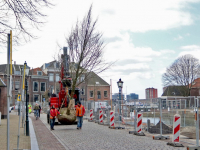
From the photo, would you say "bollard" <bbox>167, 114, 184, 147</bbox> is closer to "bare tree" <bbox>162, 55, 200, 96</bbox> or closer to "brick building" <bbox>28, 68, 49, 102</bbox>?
"bare tree" <bbox>162, 55, 200, 96</bbox>

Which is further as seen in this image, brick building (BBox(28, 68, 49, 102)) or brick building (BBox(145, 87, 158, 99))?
brick building (BBox(28, 68, 49, 102))

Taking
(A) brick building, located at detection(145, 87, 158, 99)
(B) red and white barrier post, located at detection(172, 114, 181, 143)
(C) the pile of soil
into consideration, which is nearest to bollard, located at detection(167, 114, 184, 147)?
(B) red and white barrier post, located at detection(172, 114, 181, 143)

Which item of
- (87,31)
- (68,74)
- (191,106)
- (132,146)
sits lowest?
(132,146)

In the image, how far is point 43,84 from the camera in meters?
71.4

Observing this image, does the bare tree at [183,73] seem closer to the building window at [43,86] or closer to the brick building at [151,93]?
the brick building at [151,93]

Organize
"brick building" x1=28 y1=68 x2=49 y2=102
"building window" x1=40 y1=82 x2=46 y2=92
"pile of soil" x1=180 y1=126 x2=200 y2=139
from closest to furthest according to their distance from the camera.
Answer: "pile of soil" x1=180 y1=126 x2=200 y2=139, "brick building" x1=28 y1=68 x2=49 y2=102, "building window" x1=40 y1=82 x2=46 y2=92

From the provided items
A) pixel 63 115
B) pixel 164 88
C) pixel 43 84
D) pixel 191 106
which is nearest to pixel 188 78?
pixel 164 88

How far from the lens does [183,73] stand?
61281 mm

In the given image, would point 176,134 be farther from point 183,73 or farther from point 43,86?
point 43,86

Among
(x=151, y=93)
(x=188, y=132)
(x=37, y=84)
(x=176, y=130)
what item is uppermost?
(x=37, y=84)

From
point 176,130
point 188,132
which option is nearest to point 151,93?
point 188,132

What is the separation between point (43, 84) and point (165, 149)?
63023 mm

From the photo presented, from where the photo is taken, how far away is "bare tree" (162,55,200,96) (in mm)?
60469

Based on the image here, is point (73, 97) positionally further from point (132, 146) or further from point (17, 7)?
point (17, 7)
